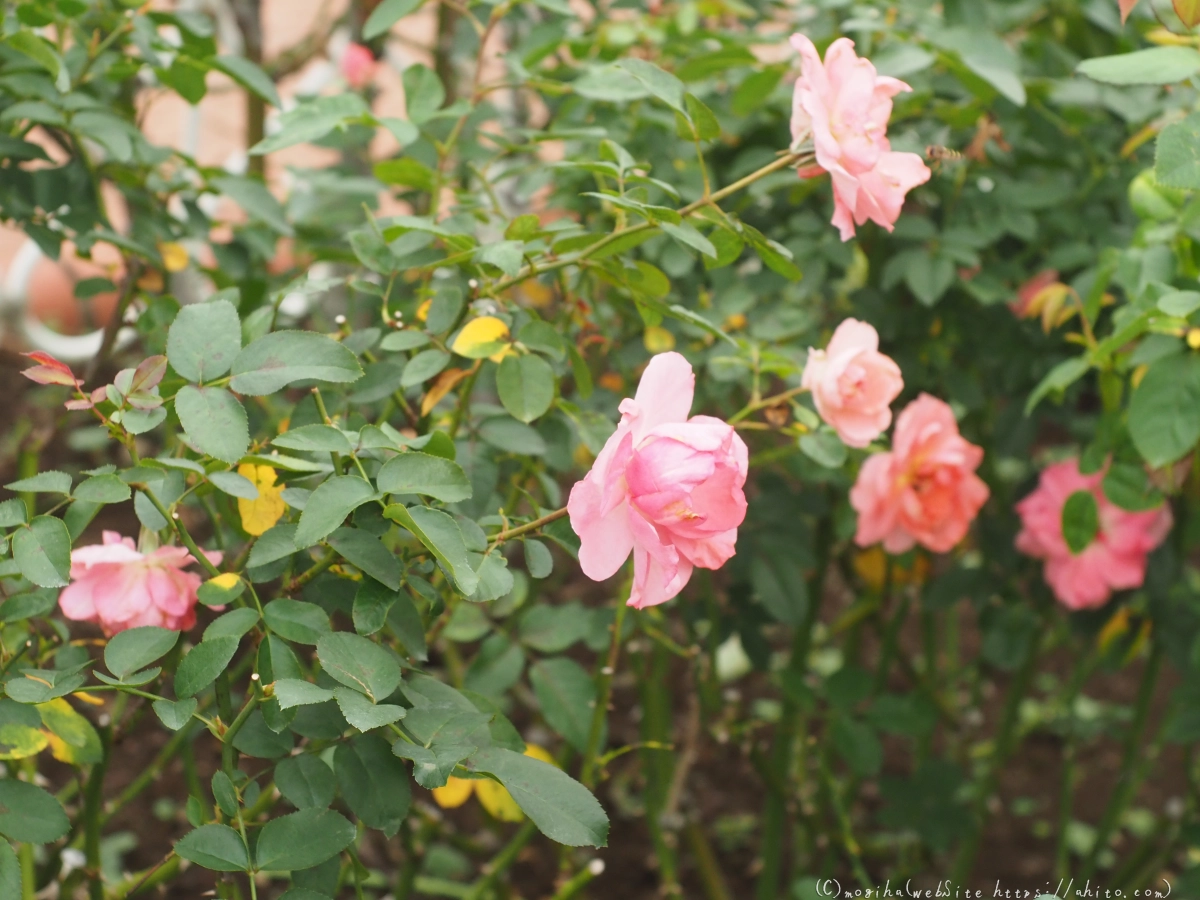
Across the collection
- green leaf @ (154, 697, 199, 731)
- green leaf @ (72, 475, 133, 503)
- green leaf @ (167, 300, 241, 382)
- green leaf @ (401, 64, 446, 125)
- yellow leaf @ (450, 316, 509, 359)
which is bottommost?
green leaf @ (154, 697, 199, 731)

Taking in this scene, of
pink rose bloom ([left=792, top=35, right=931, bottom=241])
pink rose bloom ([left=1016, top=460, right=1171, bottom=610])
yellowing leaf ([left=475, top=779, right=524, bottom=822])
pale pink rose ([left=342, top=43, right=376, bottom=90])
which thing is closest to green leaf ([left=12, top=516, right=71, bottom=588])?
pink rose bloom ([left=792, top=35, right=931, bottom=241])

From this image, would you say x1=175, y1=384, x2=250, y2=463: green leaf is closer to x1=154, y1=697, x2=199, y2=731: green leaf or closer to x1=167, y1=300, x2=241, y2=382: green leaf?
x1=167, y1=300, x2=241, y2=382: green leaf

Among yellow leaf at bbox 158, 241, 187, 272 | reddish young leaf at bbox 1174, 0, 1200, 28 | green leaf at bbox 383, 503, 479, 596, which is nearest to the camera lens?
green leaf at bbox 383, 503, 479, 596

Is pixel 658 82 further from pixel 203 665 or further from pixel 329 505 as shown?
pixel 203 665

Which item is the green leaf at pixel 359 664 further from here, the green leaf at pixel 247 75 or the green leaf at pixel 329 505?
the green leaf at pixel 247 75

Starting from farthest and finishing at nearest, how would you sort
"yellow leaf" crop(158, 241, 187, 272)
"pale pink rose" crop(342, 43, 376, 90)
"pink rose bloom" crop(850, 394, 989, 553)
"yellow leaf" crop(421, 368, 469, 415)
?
"pale pink rose" crop(342, 43, 376, 90)
"yellow leaf" crop(158, 241, 187, 272)
"pink rose bloom" crop(850, 394, 989, 553)
"yellow leaf" crop(421, 368, 469, 415)

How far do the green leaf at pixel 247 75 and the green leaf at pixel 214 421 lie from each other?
57 centimetres

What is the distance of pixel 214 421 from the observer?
65cm

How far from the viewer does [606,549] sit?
62 centimetres

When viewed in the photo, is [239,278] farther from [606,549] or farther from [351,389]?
[606,549]

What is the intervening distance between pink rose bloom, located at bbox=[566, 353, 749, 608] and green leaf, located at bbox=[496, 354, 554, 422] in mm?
179

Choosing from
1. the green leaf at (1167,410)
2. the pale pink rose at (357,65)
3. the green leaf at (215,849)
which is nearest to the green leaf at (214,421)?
the green leaf at (215,849)

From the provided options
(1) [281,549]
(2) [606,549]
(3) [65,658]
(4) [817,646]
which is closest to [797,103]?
(2) [606,549]

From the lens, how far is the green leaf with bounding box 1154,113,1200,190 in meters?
0.75
